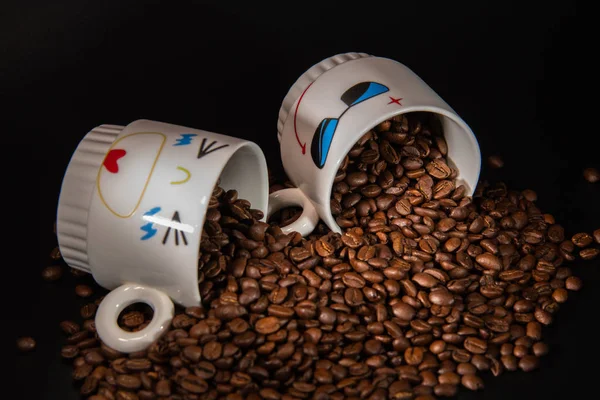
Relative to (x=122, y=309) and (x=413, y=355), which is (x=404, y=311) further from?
(x=122, y=309)

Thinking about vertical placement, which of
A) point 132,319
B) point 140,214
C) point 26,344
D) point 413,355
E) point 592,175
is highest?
point 592,175

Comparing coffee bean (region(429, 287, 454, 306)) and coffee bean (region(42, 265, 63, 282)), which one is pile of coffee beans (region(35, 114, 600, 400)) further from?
coffee bean (region(42, 265, 63, 282))

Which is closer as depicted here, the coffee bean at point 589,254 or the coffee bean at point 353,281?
the coffee bean at point 353,281

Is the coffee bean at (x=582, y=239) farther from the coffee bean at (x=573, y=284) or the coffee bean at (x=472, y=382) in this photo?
the coffee bean at (x=472, y=382)

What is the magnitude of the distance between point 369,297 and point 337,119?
36 centimetres

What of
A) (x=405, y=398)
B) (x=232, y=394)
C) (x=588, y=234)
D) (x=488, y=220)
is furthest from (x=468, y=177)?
(x=232, y=394)

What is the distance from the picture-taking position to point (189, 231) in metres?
1.55

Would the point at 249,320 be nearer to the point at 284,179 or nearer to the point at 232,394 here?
the point at 232,394

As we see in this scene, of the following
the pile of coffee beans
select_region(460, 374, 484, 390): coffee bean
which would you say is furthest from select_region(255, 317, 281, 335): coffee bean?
select_region(460, 374, 484, 390): coffee bean

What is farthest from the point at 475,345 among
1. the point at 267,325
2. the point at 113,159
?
the point at 113,159

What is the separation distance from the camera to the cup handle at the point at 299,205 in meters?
1.86

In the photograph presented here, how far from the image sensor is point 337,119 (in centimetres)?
176

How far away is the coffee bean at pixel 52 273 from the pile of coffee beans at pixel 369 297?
130 mm

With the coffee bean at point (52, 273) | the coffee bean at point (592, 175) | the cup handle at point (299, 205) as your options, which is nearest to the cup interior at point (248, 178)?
the cup handle at point (299, 205)
